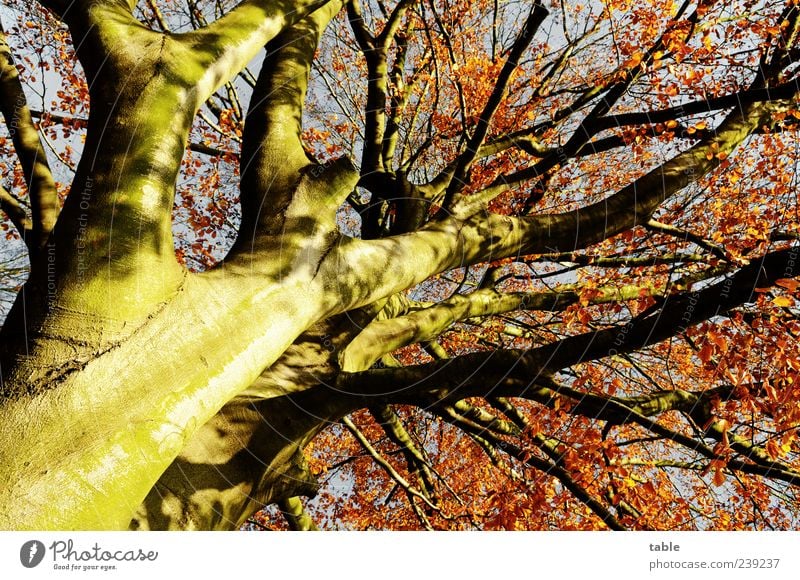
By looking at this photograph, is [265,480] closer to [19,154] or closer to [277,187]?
[277,187]

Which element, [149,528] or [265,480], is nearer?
[149,528]

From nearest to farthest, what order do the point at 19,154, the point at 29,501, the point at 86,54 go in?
the point at 29,501, the point at 86,54, the point at 19,154

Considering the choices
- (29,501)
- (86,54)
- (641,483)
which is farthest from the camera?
(641,483)

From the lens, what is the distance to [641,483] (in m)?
6.57

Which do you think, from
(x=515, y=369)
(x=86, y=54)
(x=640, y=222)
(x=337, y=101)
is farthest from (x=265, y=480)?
→ (x=337, y=101)

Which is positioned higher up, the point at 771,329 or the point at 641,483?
the point at 771,329

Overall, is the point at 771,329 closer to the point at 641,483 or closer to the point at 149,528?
the point at 641,483

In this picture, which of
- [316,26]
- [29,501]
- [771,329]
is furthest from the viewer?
[771,329]

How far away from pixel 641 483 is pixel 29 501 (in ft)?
22.2

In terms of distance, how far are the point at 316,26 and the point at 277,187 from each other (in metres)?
2.53

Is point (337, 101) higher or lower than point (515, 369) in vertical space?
higher

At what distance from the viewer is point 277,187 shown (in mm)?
3455

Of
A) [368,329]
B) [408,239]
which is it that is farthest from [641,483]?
[408,239]

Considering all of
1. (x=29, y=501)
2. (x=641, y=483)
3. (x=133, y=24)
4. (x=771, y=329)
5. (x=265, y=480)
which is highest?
(x=133, y=24)
